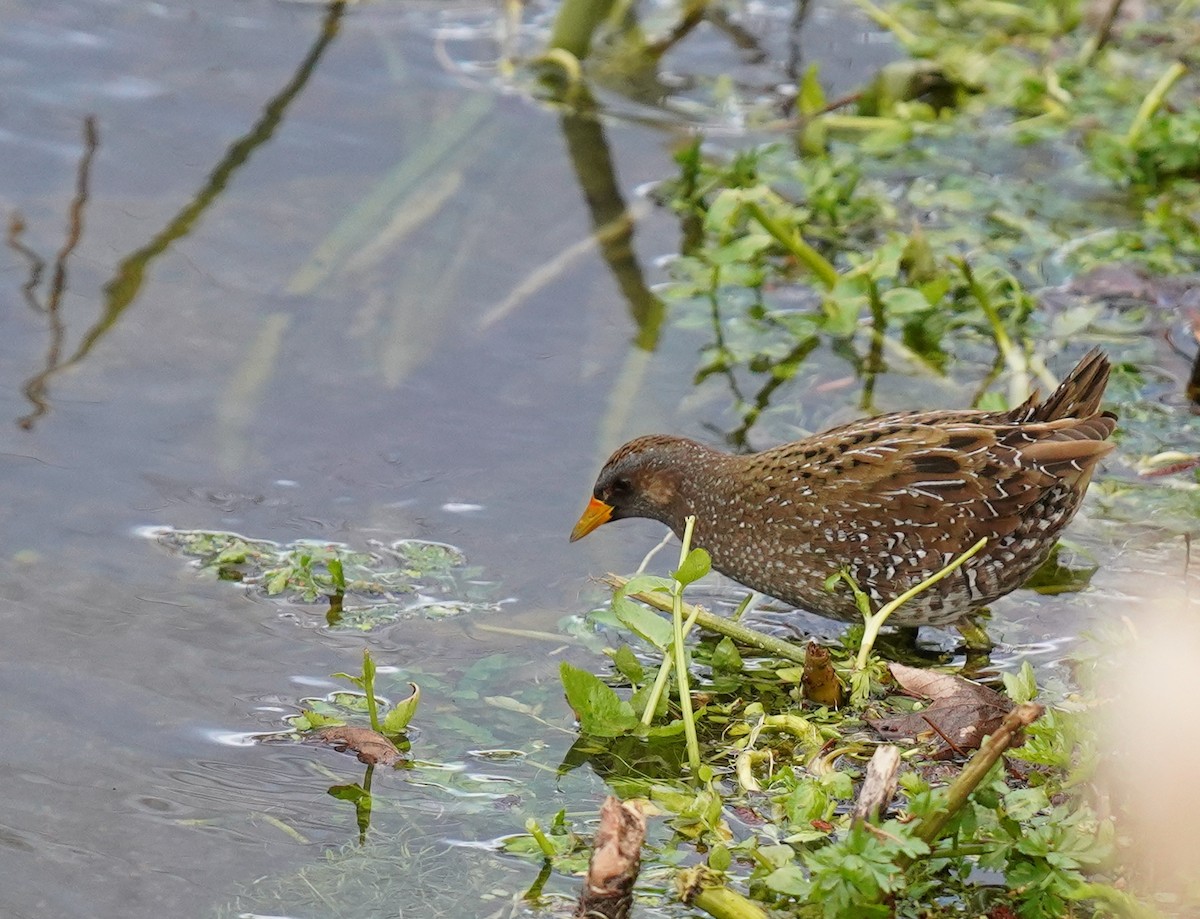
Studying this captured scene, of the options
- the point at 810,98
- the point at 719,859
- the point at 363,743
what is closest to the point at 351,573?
the point at 363,743

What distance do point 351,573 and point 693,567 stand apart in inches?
55.5

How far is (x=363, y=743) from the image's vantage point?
4.08 m

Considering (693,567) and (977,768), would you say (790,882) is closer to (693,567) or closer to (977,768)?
(977,768)

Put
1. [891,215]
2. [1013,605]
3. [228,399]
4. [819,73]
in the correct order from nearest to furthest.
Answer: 1. [1013,605]
2. [228,399]
3. [891,215]
4. [819,73]

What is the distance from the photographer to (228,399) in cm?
572

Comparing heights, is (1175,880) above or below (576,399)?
above

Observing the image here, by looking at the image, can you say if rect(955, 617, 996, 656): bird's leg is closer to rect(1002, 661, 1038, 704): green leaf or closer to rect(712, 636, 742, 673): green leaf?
rect(712, 636, 742, 673): green leaf

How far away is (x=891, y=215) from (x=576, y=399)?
5.80 feet

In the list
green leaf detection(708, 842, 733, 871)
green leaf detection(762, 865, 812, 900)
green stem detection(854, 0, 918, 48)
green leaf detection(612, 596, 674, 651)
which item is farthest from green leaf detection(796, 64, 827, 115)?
green leaf detection(762, 865, 812, 900)

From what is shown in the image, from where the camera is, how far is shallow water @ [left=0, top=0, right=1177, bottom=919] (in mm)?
3955

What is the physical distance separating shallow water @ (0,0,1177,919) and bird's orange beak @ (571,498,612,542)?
0.13 meters

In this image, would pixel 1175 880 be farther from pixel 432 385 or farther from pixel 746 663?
pixel 432 385

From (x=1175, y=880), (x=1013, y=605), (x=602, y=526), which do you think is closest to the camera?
(x=1175, y=880)

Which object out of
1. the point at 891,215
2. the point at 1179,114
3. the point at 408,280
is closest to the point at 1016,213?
the point at 891,215
